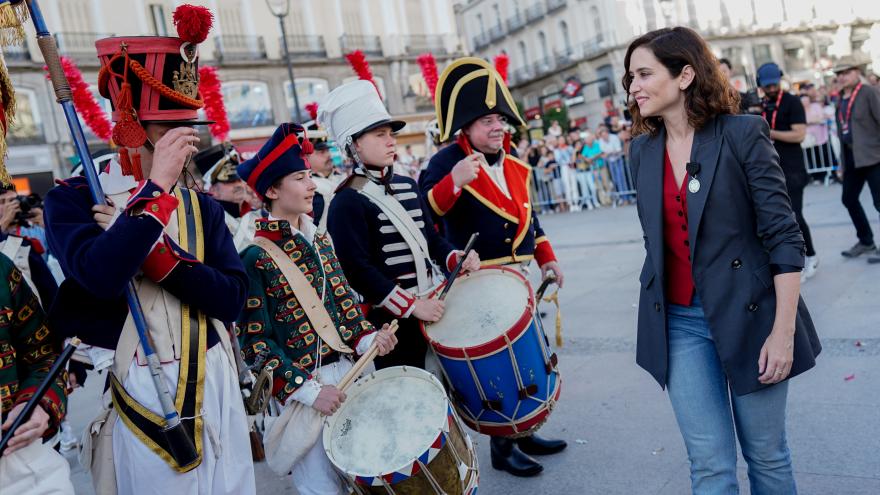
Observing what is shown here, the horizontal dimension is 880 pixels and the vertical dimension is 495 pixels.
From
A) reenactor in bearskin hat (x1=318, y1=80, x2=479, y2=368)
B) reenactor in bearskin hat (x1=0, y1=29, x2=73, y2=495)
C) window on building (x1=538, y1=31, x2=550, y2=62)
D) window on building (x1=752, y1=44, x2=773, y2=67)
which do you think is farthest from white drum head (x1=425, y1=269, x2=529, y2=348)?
window on building (x1=538, y1=31, x2=550, y2=62)

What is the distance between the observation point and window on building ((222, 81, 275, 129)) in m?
31.7

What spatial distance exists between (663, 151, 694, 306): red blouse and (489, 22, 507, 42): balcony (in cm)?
5372

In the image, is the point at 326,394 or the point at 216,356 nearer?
the point at 216,356

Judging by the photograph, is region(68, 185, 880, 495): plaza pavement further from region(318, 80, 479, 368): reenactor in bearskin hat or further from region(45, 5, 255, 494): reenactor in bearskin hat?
region(45, 5, 255, 494): reenactor in bearskin hat

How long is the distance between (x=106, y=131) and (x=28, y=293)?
8.57ft

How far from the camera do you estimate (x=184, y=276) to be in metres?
2.28

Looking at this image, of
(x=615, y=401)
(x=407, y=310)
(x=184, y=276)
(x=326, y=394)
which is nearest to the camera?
(x=184, y=276)

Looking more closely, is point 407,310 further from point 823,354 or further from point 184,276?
point 823,354

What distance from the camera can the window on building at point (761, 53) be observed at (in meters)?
46.2

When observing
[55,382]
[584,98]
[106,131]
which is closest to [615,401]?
[55,382]

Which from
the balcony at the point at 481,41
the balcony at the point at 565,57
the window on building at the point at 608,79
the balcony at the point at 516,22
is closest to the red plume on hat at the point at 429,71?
the window on building at the point at 608,79

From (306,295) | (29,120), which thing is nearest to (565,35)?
(29,120)

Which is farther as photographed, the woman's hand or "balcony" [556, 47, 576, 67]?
"balcony" [556, 47, 576, 67]

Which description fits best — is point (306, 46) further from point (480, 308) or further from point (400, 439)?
point (400, 439)
